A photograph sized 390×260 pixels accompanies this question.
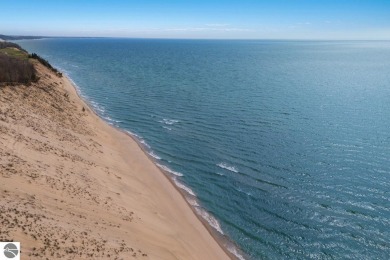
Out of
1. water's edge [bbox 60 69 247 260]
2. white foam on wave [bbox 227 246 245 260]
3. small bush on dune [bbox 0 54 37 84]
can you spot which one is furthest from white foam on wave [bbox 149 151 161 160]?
small bush on dune [bbox 0 54 37 84]

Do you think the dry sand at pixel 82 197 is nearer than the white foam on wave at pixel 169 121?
Yes

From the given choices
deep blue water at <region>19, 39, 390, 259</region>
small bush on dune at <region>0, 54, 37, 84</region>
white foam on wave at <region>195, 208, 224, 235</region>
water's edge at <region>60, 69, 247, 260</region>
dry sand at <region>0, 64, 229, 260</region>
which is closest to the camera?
dry sand at <region>0, 64, 229, 260</region>

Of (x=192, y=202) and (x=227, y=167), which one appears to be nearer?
(x=192, y=202)

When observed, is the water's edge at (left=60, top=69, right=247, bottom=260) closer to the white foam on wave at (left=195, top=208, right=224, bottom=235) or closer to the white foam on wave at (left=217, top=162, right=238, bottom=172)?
the white foam on wave at (left=195, top=208, right=224, bottom=235)

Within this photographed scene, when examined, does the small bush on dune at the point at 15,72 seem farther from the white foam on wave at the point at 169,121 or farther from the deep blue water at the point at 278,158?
the white foam on wave at the point at 169,121

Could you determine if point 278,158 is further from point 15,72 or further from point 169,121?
point 15,72

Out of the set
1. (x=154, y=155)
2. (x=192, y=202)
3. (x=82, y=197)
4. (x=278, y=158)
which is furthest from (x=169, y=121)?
(x=82, y=197)

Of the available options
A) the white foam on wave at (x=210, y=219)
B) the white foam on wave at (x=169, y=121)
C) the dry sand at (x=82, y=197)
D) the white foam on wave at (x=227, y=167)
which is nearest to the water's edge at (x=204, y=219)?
the white foam on wave at (x=210, y=219)
